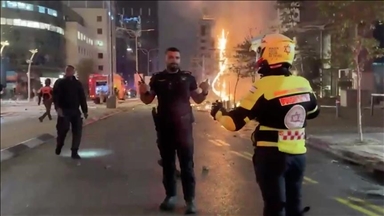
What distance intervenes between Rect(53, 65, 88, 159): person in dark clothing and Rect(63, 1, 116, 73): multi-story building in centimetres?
41

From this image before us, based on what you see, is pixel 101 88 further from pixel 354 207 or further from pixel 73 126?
pixel 354 207

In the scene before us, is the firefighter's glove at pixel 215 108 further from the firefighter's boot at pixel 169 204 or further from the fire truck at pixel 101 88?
the fire truck at pixel 101 88

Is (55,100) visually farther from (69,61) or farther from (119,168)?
(119,168)

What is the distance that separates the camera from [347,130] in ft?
40.3

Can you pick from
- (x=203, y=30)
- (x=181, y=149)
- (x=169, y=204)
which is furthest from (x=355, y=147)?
(x=181, y=149)

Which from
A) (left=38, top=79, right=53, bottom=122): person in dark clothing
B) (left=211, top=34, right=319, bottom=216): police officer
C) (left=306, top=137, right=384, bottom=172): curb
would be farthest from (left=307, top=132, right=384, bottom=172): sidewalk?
(left=211, top=34, right=319, bottom=216): police officer

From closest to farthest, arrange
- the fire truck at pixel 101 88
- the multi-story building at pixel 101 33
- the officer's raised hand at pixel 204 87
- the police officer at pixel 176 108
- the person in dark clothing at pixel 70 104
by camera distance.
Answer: the police officer at pixel 176 108, the officer's raised hand at pixel 204 87, the person in dark clothing at pixel 70 104, the multi-story building at pixel 101 33, the fire truck at pixel 101 88

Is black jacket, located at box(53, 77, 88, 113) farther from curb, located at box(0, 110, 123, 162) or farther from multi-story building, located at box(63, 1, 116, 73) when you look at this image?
curb, located at box(0, 110, 123, 162)

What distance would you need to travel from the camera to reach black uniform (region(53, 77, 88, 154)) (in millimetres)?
8258

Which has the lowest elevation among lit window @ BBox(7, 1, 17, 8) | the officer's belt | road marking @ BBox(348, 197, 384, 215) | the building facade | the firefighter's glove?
road marking @ BBox(348, 197, 384, 215)

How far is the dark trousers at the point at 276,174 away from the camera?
351 centimetres

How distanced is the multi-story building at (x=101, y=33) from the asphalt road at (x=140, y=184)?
1438 millimetres

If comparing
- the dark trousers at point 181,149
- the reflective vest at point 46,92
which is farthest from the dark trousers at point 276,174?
the reflective vest at point 46,92

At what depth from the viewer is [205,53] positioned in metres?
7.73
